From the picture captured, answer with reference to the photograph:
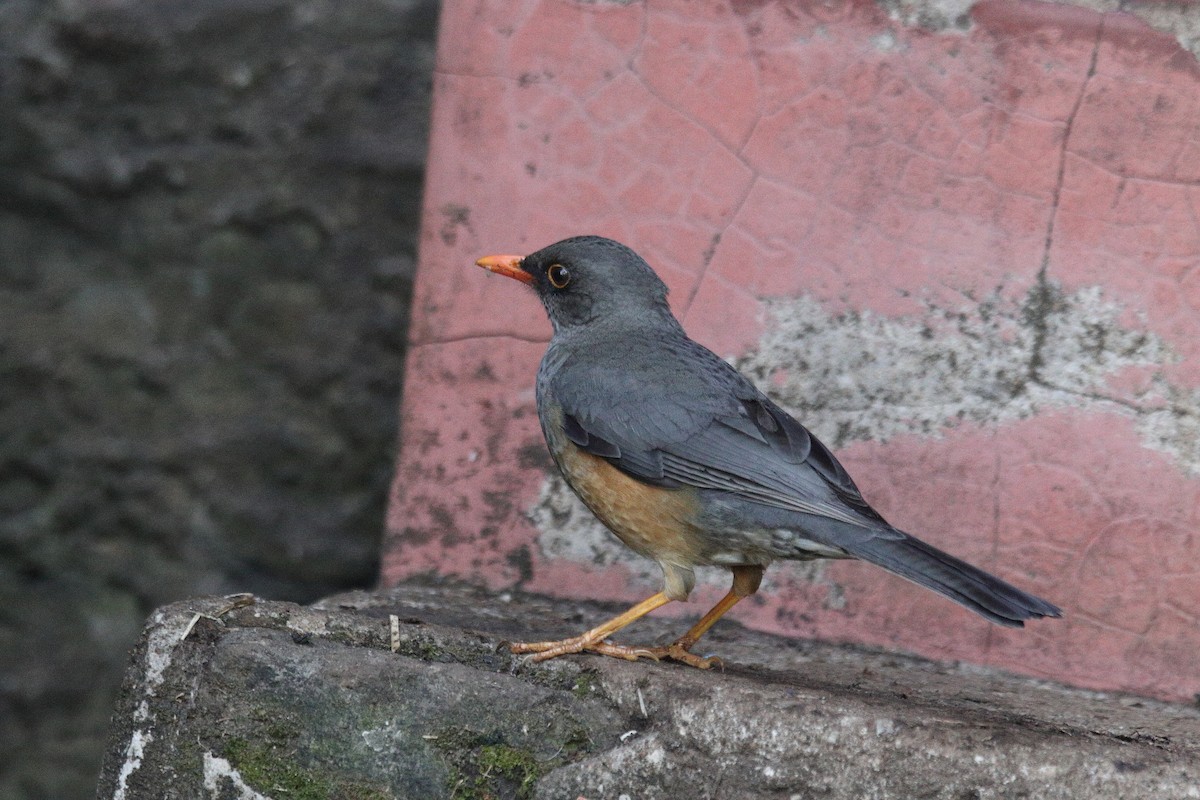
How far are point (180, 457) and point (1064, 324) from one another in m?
2.87

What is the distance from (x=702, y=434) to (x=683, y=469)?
0.35 feet

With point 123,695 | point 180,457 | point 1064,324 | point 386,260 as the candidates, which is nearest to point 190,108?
point 386,260

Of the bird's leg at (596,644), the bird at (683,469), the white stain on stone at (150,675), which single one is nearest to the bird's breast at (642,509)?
the bird at (683,469)

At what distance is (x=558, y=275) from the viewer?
4.25 meters

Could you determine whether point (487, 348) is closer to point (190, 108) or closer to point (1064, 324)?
point (190, 108)

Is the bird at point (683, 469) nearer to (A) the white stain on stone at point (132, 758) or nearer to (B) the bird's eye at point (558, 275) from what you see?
(B) the bird's eye at point (558, 275)

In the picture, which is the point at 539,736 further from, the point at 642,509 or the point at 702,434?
the point at 702,434

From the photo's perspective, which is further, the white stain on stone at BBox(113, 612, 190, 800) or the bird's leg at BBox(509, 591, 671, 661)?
the bird's leg at BBox(509, 591, 671, 661)

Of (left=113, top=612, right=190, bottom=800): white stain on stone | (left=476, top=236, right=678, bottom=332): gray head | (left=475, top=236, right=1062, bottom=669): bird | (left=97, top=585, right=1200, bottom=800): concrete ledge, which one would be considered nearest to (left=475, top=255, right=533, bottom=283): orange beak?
(left=476, top=236, right=678, bottom=332): gray head

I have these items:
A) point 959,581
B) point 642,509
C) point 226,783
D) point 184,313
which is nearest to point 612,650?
point 642,509

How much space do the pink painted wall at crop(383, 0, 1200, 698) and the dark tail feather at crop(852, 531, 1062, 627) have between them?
29.6 inches

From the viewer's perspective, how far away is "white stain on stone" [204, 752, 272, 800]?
117 inches

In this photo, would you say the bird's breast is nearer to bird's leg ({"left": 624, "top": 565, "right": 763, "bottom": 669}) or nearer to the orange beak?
bird's leg ({"left": 624, "top": 565, "right": 763, "bottom": 669})

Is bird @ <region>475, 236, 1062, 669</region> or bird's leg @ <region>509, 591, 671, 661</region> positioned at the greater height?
bird @ <region>475, 236, 1062, 669</region>
